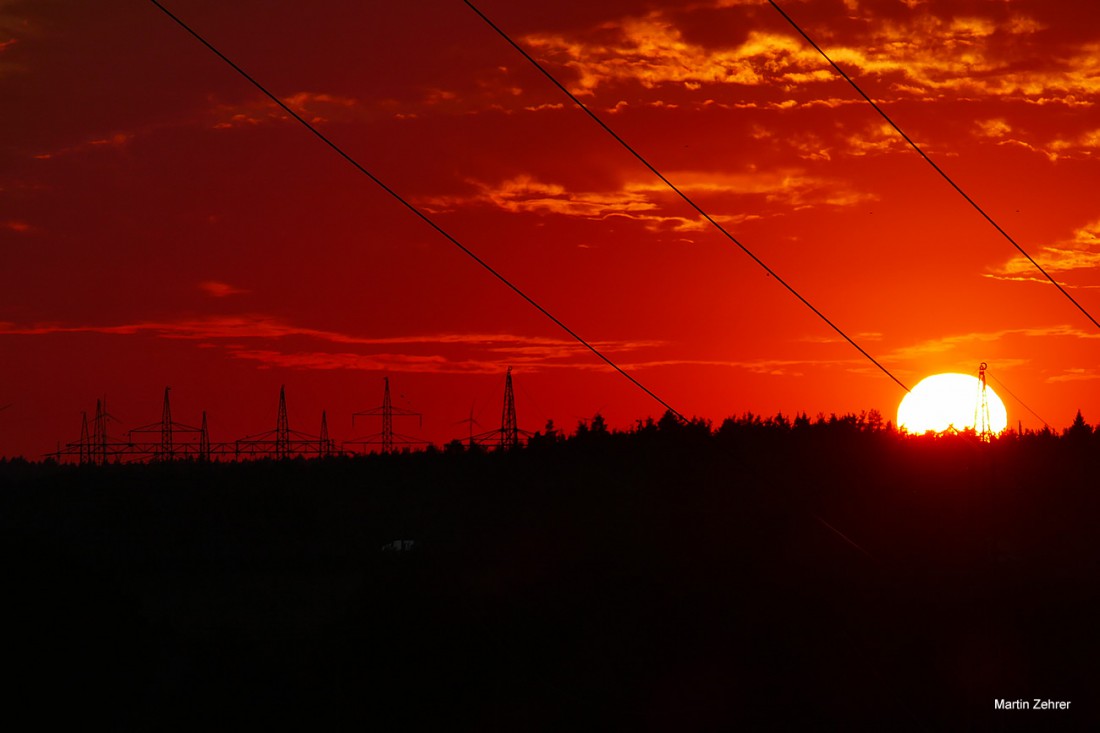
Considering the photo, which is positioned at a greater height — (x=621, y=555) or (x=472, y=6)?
(x=472, y=6)

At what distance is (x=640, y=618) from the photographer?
31641 millimetres

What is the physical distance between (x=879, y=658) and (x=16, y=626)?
19.8m

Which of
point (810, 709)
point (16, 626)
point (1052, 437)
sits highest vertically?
point (1052, 437)

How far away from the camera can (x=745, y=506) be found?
47.8 m

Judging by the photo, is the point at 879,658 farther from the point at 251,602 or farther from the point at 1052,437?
the point at 1052,437

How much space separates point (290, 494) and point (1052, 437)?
41.9 meters

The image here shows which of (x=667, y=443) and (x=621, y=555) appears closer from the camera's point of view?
(x=621, y=555)

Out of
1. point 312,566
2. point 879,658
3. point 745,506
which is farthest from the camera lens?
point 312,566

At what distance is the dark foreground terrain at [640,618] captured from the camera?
26.4 meters

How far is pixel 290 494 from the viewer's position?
73562mm

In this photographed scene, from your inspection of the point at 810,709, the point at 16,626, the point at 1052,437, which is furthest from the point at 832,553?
the point at 1052,437

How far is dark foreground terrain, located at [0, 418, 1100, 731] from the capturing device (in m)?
26.4

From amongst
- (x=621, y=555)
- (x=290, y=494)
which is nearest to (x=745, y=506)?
(x=621, y=555)

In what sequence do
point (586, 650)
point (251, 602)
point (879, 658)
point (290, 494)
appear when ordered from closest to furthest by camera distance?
point (879, 658) → point (586, 650) → point (251, 602) → point (290, 494)
